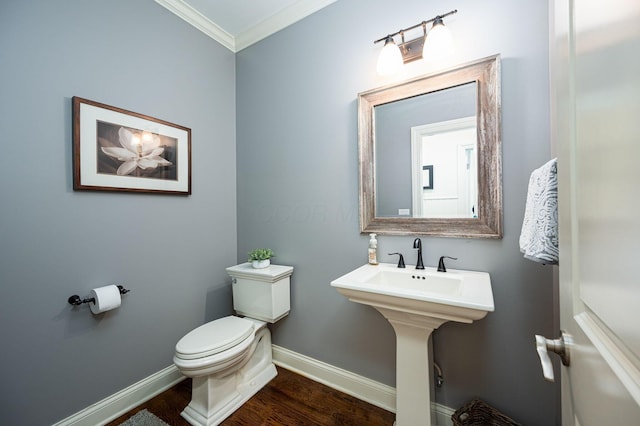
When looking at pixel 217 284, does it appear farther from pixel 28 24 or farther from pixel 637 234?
pixel 637 234

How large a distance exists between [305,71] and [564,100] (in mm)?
1654

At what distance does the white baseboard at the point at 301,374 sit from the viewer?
1.37 metres

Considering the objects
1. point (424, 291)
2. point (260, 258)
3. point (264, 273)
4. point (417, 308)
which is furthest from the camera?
point (260, 258)

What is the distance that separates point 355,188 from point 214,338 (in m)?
1.25

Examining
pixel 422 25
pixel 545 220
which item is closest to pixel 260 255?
pixel 545 220

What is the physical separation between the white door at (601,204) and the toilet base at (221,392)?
1593 mm

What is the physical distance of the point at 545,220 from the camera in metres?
0.78

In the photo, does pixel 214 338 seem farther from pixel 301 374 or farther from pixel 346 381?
pixel 346 381

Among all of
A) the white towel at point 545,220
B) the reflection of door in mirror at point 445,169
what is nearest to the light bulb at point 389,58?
the reflection of door in mirror at point 445,169

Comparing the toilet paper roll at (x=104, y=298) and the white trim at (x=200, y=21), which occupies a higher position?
the white trim at (x=200, y=21)

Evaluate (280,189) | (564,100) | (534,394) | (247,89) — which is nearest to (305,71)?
(247,89)

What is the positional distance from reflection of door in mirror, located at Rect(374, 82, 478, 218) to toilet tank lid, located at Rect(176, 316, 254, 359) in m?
1.15

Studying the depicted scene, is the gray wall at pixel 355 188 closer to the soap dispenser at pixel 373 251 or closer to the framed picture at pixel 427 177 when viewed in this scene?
the soap dispenser at pixel 373 251

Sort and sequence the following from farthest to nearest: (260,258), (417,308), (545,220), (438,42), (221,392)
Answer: (260,258) < (221,392) < (438,42) < (417,308) < (545,220)
